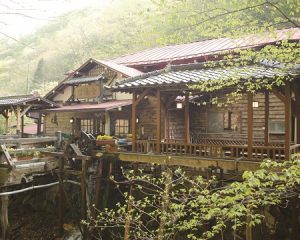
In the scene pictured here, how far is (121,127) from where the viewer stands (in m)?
19.6

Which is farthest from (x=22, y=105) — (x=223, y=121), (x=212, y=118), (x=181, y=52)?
(x=223, y=121)

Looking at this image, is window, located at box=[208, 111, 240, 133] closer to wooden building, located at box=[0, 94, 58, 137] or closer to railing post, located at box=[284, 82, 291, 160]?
railing post, located at box=[284, 82, 291, 160]

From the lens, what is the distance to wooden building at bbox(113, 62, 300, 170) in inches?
370

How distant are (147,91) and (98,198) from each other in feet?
15.6

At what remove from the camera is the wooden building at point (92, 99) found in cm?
1881

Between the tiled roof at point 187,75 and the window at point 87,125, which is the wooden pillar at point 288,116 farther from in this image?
the window at point 87,125

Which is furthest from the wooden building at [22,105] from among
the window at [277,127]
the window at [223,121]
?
the window at [277,127]

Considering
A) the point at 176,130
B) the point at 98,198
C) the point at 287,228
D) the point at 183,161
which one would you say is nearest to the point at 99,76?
the point at 176,130

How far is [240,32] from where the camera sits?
582 cm

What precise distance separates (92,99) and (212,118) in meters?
8.26

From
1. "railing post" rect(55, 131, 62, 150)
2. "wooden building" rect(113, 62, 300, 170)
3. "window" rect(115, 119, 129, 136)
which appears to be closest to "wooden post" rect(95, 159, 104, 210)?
"wooden building" rect(113, 62, 300, 170)

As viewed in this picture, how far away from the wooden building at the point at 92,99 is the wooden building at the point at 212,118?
1.60 metres

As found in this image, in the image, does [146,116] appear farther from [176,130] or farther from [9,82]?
[9,82]

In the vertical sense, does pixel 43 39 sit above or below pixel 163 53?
above
